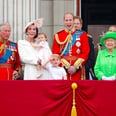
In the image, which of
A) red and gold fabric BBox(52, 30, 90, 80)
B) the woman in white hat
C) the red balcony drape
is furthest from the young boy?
the red balcony drape

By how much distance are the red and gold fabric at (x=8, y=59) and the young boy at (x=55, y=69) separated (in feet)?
1.82

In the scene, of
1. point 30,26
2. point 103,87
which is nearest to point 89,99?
point 103,87

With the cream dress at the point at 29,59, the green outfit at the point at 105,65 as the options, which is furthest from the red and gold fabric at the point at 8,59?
the green outfit at the point at 105,65

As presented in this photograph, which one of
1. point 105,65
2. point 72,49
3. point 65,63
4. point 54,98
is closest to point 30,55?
point 65,63

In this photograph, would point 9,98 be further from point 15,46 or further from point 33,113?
point 15,46

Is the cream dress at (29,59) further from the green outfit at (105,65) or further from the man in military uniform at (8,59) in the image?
the green outfit at (105,65)

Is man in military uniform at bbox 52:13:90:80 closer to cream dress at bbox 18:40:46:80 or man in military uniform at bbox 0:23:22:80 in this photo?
cream dress at bbox 18:40:46:80

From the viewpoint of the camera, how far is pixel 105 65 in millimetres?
10305

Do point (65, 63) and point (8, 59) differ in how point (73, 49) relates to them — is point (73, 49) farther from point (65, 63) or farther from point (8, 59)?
point (8, 59)

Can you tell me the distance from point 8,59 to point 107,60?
1.61 meters

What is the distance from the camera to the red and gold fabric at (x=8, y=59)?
1082 centimetres

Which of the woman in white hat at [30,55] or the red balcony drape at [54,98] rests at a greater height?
the woman in white hat at [30,55]

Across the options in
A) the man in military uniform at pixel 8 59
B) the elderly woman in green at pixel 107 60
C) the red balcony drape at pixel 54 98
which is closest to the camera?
the red balcony drape at pixel 54 98

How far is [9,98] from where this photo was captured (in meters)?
9.85
